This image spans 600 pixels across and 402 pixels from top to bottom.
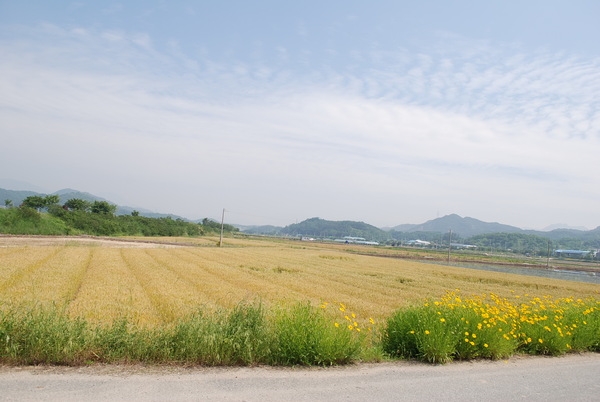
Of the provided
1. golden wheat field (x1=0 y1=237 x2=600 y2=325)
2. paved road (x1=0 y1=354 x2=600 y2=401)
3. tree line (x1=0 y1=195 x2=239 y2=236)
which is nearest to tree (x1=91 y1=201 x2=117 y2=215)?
tree line (x1=0 y1=195 x2=239 y2=236)

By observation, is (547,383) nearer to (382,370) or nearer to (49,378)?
(382,370)

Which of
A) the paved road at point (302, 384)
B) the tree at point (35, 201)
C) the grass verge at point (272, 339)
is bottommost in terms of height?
the paved road at point (302, 384)

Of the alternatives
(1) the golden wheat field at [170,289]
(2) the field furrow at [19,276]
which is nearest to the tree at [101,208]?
(2) the field furrow at [19,276]

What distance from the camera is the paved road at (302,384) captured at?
230 inches

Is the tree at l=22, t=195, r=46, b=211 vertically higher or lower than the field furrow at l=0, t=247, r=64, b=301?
higher

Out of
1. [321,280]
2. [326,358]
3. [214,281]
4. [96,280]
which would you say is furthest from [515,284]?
[326,358]

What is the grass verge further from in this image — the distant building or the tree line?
the distant building

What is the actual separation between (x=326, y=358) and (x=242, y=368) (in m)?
1.42

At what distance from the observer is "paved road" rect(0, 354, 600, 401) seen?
584cm

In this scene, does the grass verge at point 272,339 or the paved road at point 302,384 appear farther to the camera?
the grass verge at point 272,339

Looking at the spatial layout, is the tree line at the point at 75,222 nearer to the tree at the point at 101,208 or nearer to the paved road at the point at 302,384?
the tree at the point at 101,208

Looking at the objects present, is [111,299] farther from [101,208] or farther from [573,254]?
[573,254]

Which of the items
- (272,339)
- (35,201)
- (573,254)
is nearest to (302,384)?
(272,339)

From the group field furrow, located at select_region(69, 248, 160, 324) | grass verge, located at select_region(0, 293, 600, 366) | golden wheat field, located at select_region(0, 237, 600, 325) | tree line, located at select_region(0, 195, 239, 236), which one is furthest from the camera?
tree line, located at select_region(0, 195, 239, 236)
